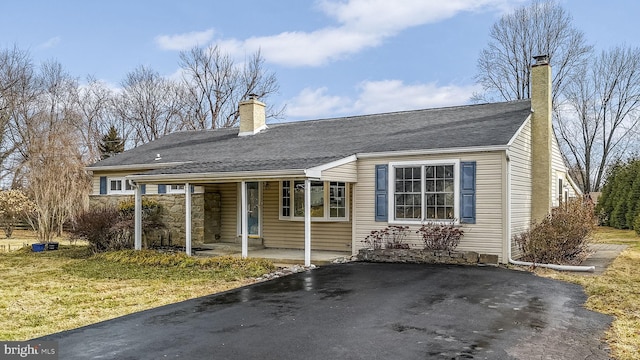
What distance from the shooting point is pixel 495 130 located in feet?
36.9

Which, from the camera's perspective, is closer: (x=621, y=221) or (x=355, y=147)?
(x=355, y=147)

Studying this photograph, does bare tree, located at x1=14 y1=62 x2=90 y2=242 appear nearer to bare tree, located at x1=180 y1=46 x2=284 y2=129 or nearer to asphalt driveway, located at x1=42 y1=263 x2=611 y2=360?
bare tree, located at x1=180 y1=46 x2=284 y2=129

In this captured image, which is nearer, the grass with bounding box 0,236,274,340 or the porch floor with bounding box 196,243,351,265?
the grass with bounding box 0,236,274,340

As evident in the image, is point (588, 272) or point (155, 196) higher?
point (155, 196)

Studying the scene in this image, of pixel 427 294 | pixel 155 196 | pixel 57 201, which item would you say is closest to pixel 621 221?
pixel 427 294

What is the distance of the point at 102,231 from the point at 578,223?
40.1 feet

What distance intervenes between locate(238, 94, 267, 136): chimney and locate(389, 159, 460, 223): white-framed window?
7.45 m

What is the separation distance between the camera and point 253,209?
14.3 metres

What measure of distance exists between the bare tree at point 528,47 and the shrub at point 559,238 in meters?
19.0

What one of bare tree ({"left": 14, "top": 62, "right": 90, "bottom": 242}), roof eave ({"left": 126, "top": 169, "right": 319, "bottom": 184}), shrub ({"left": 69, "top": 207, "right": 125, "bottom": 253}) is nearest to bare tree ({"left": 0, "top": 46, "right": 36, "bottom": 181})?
bare tree ({"left": 14, "top": 62, "right": 90, "bottom": 242})

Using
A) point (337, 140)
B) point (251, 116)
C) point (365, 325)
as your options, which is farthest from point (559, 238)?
point (251, 116)

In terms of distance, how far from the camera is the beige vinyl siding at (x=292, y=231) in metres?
12.9

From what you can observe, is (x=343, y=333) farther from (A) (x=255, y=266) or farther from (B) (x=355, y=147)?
(B) (x=355, y=147)

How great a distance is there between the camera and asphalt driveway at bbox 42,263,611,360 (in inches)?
187
